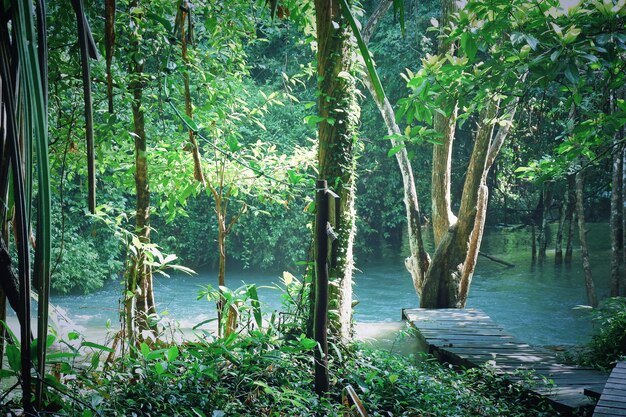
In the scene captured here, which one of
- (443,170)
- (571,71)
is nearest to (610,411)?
(571,71)

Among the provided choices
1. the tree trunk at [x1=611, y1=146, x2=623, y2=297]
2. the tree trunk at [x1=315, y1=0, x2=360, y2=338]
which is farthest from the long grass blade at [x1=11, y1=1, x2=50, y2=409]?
Answer: the tree trunk at [x1=611, y1=146, x2=623, y2=297]

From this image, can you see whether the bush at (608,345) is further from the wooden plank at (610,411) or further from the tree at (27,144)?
the tree at (27,144)

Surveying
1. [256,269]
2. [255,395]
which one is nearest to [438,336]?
[255,395]

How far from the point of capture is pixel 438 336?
6.11m

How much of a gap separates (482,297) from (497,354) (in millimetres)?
7094

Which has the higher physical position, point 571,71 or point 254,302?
point 571,71

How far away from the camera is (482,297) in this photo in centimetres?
1226

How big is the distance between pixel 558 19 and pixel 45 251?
155 inches

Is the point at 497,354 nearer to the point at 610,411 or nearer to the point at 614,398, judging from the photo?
the point at 614,398

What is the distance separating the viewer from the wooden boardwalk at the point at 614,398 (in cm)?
324

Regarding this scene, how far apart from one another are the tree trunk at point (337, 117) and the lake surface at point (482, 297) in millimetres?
2764

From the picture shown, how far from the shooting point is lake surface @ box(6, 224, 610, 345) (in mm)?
9773

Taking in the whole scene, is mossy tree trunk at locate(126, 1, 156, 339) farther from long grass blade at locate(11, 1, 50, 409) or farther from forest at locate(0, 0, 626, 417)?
long grass blade at locate(11, 1, 50, 409)

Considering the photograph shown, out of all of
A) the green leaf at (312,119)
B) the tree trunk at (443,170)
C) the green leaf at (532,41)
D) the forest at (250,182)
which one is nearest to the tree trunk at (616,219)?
the forest at (250,182)
